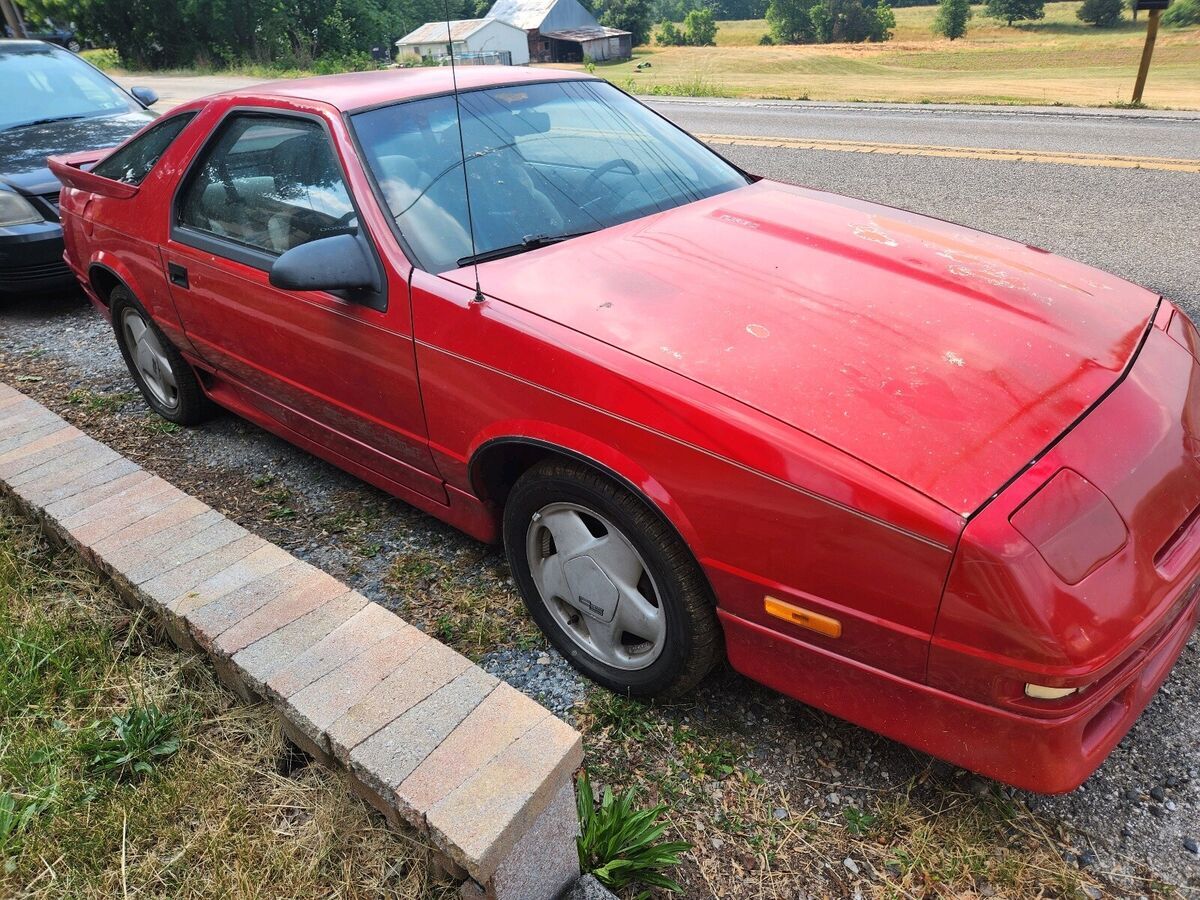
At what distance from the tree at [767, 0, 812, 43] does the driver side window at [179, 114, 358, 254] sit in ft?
271

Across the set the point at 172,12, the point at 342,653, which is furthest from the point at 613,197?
the point at 172,12

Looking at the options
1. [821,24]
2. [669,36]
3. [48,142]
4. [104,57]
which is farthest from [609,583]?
[821,24]

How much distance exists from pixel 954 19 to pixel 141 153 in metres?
82.4

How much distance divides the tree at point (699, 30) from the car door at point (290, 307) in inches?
3099

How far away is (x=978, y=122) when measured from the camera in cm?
1218

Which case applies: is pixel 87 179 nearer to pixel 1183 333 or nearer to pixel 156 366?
pixel 156 366

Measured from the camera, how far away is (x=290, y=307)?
2750mm

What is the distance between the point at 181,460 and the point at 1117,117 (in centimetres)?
1382

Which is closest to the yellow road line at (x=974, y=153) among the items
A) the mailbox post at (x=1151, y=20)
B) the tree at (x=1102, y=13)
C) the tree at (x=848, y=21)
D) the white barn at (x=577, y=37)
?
the mailbox post at (x=1151, y=20)

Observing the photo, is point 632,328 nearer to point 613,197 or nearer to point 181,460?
point 613,197

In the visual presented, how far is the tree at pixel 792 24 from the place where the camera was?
248ft

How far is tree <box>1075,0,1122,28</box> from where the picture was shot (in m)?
69.2

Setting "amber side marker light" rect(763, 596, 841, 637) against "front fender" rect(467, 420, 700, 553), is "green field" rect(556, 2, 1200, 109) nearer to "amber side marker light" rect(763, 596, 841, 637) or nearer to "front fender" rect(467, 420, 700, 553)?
"front fender" rect(467, 420, 700, 553)

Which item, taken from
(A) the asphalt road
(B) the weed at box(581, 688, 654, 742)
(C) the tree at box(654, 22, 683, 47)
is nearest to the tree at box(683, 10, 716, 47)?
(C) the tree at box(654, 22, 683, 47)
